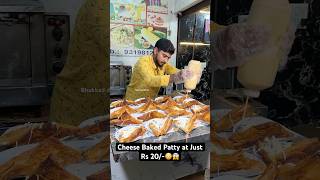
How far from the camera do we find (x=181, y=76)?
1.97 metres

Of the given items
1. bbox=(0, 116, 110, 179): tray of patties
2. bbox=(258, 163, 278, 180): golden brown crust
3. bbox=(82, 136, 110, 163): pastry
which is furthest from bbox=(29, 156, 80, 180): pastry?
bbox=(258, 163, 278, 180): golden brown crust

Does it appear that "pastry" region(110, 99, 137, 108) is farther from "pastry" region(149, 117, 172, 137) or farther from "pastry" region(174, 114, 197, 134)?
"pastry" region(174, 114, 197, 134)

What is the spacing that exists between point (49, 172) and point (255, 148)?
1.02 m

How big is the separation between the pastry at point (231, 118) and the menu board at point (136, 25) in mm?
495

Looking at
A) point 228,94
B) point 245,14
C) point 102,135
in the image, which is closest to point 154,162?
point 102,135

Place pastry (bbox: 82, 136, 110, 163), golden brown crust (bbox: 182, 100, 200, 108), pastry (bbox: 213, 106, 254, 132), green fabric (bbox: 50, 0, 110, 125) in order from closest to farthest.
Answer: green fabric (bbox: 50, 0, 110, 125) < pastry (bbox: 82, 136, 110, 163) < pastry (bbox: 213, 106, 254, 132) < golden brown crust (bbox: 182, 100, 200, 108)

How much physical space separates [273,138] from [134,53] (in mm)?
827

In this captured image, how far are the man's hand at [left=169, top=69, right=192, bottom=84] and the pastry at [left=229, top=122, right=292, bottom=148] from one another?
1.25 feet

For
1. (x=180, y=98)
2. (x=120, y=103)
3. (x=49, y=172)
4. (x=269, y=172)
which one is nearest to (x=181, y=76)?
(x=180, y=98)

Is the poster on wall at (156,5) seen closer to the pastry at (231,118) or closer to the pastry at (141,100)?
the pastry at (141,100)

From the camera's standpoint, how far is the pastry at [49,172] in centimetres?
182

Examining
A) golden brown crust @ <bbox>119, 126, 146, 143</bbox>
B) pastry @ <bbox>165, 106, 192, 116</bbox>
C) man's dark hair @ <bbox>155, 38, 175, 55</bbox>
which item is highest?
man's dark hair @ <bbox>155, 38, 175, 55</bbox>

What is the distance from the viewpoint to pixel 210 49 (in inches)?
75.5

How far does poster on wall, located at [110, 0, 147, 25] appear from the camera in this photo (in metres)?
1.87
